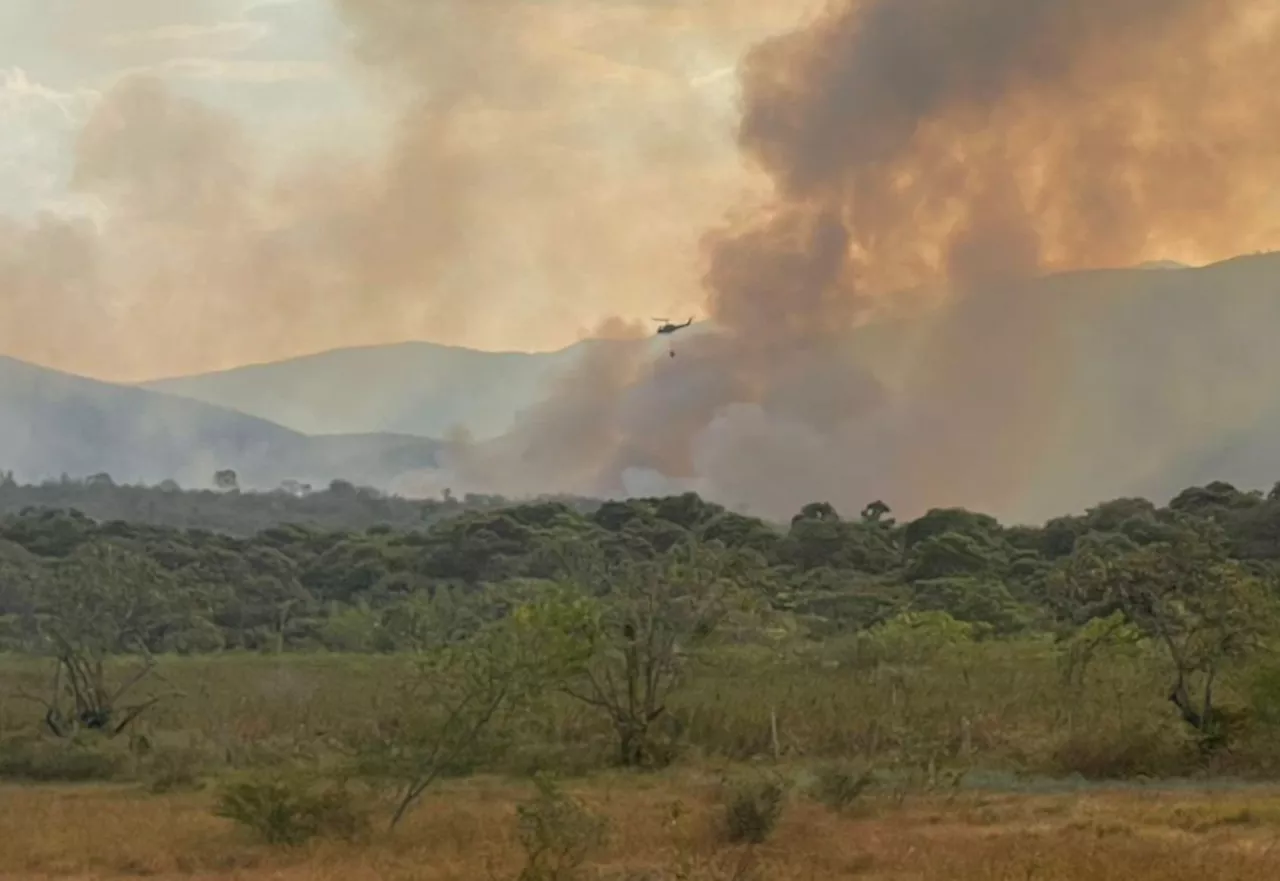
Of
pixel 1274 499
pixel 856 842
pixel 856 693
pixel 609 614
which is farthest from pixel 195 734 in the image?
pixel 1274 499

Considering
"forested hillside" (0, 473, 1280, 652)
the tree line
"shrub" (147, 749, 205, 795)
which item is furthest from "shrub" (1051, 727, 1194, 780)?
"forested hillside" (0, 473, 1280, 652)

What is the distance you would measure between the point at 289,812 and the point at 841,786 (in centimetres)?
644

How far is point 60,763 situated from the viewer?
23734 millimetres

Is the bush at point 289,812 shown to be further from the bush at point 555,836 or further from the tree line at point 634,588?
the bush at point 555,836

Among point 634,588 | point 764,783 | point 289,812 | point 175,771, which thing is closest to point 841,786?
→ point 764,783

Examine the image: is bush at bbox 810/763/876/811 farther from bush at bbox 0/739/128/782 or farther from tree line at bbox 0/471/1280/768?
bush at bbox 0/739/128/782

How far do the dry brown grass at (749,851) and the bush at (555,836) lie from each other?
32 cm

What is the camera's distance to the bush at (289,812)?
16172mm

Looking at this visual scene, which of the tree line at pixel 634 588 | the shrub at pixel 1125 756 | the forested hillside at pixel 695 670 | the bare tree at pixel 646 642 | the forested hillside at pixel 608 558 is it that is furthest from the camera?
the forested hillside at pixel 608 558

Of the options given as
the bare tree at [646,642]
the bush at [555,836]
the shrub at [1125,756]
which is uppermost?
the bare tree at [646,642]

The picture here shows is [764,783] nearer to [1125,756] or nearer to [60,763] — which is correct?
[1125,756]

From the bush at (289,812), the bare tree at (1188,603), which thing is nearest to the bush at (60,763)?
the bush at (289,812)

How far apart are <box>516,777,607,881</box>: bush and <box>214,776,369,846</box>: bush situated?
10.1 ft

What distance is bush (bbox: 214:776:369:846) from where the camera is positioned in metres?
16.2
